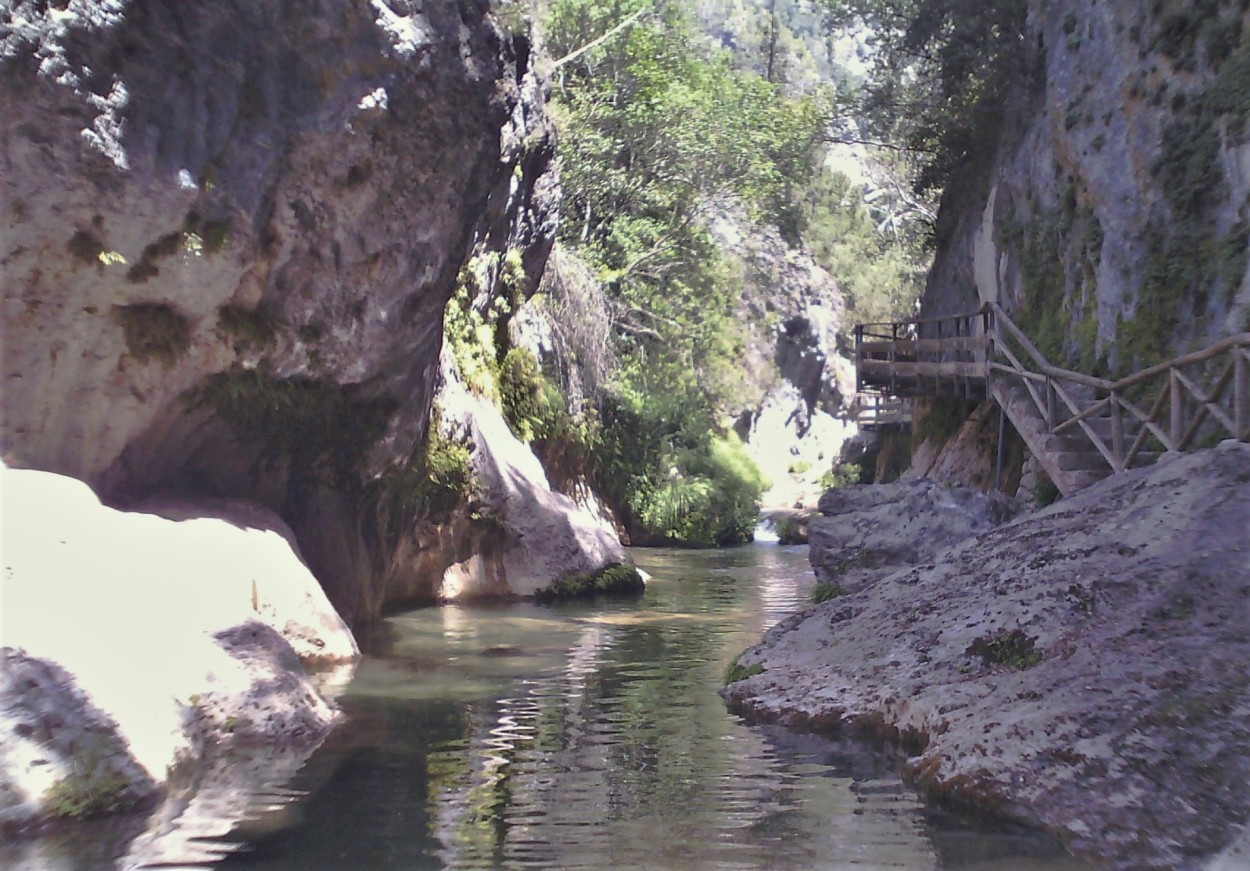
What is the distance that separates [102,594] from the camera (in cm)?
650

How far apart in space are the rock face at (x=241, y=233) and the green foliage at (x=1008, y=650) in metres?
5.59

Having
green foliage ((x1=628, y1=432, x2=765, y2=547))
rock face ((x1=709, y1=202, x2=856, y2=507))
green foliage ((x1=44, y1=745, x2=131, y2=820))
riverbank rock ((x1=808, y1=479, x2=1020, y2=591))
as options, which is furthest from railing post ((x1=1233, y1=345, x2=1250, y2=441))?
rock face ((x1=709, y1=202, x2=856, y2=507))

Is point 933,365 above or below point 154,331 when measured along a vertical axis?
above

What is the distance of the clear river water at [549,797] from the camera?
4586mm

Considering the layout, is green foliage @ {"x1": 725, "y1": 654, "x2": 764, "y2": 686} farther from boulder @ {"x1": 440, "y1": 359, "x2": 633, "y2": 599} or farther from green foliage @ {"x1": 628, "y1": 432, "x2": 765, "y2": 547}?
green foliage @ {"x1": 628, "y1": 432, "x2": 765, "y2": 547}

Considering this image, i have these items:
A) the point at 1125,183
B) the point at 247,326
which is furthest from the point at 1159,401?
the point at 247,326

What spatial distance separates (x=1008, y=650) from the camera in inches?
249

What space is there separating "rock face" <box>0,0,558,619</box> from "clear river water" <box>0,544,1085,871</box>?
2.25 metres

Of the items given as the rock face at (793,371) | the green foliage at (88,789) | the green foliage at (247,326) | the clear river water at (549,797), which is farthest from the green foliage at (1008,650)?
the rock face at (793,371)

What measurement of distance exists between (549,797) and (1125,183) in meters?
13.7

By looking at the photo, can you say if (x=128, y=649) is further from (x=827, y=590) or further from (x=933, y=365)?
(x=933, y=365)

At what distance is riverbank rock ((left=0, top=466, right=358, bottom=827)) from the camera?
509 cm

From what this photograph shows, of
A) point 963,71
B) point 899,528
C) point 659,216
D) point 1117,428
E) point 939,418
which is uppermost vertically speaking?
point 963,71

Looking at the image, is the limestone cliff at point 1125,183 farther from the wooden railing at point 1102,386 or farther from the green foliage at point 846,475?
the green foliage at point 846,475
